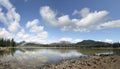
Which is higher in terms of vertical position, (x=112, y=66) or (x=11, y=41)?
(x=11, y=41)

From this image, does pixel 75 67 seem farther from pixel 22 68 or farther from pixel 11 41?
pixel 11 41

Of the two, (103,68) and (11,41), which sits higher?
(11,41)

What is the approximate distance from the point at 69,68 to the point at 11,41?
16810cm

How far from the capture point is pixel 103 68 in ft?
70.3

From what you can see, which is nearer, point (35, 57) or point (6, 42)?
point (35, 57)

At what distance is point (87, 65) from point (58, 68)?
420cm

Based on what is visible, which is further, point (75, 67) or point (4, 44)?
point (4, 44)

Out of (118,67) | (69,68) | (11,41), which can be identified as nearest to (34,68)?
(69,68)

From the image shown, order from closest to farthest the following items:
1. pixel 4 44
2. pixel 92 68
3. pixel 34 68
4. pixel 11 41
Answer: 1. pixel 92 68
2. pixel 34 68
3. pixel 4 44
4. pixel 11 41

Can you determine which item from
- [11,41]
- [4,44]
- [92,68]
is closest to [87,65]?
[92,68]

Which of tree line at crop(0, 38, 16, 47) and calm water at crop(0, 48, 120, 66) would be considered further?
tree line at crop(0, 38, 16, 47)

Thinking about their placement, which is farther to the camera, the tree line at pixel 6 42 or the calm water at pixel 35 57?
the tree line at pixel 6 42

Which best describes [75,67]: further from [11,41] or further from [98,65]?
[11,41]

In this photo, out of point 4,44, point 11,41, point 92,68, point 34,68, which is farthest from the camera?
point 11,41
